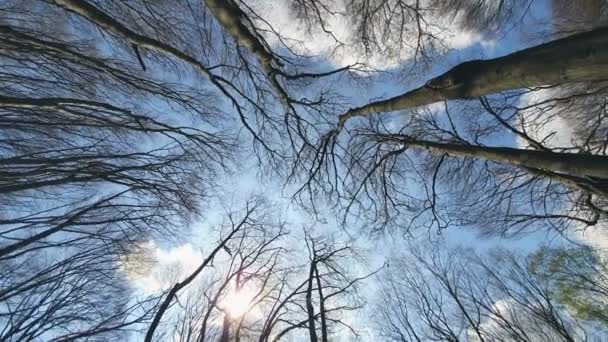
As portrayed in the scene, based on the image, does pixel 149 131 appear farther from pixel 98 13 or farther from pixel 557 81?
pixel 557 81

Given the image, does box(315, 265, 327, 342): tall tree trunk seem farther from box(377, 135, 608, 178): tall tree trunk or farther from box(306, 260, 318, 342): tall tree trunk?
box(377, 135, 608, 178): tall tree trunk

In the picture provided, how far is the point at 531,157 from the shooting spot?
11.7 ft

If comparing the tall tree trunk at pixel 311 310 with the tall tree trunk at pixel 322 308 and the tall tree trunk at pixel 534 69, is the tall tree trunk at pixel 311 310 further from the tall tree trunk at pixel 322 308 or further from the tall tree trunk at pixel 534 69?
the tall tree trunk at pixel 534 69

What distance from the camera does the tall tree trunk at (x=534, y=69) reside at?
1.52 metres

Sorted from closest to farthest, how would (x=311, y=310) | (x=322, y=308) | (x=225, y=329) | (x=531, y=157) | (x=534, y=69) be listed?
(x=534, y=69), (x=531, y=157), (x=311, y=310), (x=322, y=308), (x=225, y=329)

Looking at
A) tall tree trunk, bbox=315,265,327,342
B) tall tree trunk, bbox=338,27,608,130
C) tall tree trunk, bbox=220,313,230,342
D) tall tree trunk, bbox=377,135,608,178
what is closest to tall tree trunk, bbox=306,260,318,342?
tall tree trunk, bbox=315,265,327,342

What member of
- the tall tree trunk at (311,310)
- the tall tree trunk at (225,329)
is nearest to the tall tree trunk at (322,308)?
the tall tree trunk at (311,310)

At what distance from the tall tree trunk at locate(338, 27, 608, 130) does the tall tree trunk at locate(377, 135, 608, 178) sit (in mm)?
1500

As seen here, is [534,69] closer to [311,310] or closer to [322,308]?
[311,310]

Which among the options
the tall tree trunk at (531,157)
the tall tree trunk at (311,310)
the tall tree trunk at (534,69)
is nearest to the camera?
the tall tree trunk at (534,69)

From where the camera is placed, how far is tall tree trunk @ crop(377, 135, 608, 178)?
279 centimetres

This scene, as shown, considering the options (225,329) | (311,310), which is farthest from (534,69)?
(225,329)

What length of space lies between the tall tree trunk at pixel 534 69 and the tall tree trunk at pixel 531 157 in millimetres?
1500

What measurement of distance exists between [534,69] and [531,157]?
241 cm
